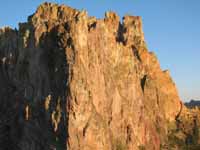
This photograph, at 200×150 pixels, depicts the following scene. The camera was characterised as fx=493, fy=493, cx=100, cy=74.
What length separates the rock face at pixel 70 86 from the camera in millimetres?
93062

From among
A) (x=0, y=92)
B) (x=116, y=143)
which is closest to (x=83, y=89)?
(x=116, y=143)

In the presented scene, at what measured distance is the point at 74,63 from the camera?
3679 inches

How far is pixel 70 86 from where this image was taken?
92312 millimetres

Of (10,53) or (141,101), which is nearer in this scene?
(10,53)

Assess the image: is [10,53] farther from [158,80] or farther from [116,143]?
[158,80]

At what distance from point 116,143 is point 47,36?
29583mm

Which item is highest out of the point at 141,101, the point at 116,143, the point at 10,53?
the point at 10,53

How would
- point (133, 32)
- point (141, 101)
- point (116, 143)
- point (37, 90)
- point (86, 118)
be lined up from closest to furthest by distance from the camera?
point (86, 118) < point (37, 90) < point (116, 143) < point (141, 101) < point (133, 32)

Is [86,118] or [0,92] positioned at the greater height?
[0,92]

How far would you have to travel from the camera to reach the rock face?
93.1 metres

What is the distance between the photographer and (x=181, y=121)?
15388 cm

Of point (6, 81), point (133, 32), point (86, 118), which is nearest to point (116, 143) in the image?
point (86, 118)

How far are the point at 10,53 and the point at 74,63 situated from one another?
2544 cm

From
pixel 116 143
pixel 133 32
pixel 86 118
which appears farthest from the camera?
pixel 133 32
